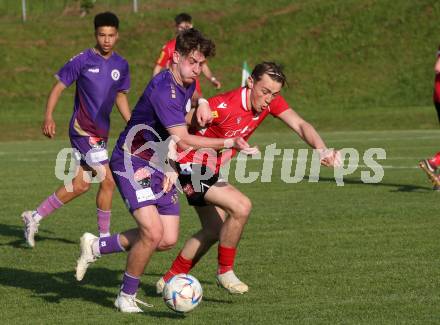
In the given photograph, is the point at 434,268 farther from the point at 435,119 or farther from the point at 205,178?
the point at 435,119

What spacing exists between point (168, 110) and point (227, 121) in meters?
1.14

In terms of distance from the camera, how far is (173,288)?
7508 mm

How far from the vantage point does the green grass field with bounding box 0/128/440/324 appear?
7742mm

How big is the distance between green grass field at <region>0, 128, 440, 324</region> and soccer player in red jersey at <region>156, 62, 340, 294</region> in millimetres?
336

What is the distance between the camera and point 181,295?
7.47 m

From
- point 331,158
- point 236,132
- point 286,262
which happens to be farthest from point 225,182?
point 286,262

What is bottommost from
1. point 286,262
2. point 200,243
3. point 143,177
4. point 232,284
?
point 286,262

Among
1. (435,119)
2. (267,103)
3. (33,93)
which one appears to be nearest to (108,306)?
(267,103)

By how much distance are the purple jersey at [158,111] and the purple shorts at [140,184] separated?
89 millimetres

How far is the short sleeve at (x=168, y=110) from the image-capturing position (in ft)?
25.1

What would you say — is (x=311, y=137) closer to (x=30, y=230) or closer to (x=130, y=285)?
(x=130, y=285)

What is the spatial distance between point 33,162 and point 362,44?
24.8 m

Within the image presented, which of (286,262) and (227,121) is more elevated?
(227,121)

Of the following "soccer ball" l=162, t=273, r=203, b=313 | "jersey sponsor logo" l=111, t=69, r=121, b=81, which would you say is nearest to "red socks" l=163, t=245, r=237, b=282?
"soccer ball" l=162, t=273, r=203, b=313
